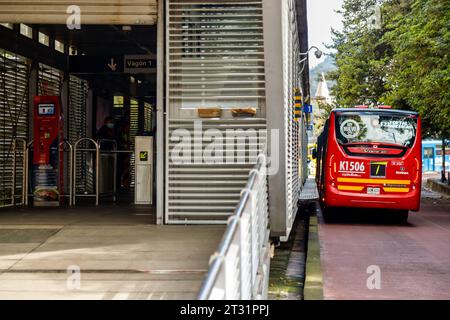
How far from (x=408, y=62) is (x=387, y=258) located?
14987mm

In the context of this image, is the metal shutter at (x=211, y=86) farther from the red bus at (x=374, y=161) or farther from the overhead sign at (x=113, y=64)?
the red bus at (x=374, y=161)

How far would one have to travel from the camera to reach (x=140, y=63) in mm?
17391

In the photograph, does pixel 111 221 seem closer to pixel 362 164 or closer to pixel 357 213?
pixel 362 164

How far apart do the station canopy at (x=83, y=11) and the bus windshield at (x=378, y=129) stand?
8254 mm

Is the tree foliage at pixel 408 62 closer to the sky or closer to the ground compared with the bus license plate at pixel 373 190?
closer to the sky

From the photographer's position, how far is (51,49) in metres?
17.0

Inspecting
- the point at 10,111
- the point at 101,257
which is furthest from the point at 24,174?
the point at 101,257

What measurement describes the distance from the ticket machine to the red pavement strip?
5.40 meters

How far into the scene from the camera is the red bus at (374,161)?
17.0 meters

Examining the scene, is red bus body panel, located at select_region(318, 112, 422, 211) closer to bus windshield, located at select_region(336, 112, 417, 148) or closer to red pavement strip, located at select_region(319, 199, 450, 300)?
bus windshield, located at select_region(336, 112, 417, 148)

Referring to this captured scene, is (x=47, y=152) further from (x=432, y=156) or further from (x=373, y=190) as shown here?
(x=432, y=156)

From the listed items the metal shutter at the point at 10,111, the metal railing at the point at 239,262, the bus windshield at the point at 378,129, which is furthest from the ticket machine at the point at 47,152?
the metal railing at the point at 239,262

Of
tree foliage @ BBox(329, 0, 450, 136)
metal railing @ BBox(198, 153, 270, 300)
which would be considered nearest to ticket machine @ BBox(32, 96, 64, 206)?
metal railing @ BBox(198, 153, 270, 300)
